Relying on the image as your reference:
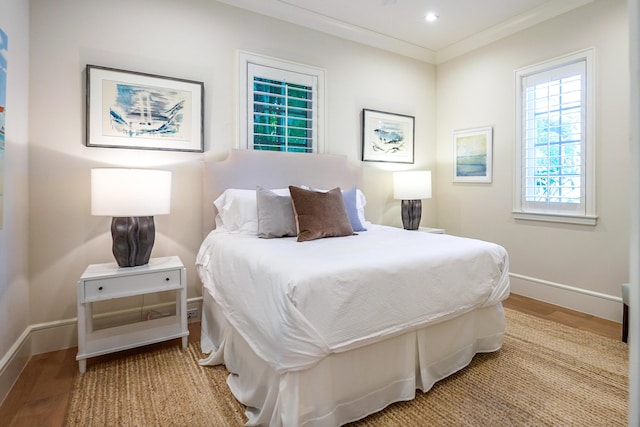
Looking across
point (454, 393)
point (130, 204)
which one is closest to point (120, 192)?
point (130, 204)

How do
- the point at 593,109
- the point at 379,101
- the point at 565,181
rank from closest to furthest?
the point at 593,109, the point at 565,181, the point at 379,101

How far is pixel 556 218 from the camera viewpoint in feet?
11.0

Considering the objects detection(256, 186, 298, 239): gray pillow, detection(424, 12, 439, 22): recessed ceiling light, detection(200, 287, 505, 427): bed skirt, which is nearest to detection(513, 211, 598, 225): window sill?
detection(200, 287, 505, 427): bed skirt

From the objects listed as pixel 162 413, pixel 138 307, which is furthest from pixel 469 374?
pixel 138 307

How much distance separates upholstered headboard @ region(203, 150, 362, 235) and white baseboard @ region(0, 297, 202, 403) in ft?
3.13

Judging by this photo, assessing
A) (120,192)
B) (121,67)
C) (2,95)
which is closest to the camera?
(2,95)

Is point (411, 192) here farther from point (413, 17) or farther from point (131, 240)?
point (131, 240)

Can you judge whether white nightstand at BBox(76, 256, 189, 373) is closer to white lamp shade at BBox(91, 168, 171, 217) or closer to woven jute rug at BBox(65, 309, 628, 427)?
woven jute rug at BBox(65, 309, 628, 427)

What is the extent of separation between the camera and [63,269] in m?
2.54

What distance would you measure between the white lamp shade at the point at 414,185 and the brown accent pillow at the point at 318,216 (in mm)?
1456

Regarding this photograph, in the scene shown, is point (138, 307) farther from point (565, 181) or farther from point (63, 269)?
point (565, 181)

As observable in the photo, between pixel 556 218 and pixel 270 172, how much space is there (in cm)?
278

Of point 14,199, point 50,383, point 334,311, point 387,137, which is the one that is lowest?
point 50,383

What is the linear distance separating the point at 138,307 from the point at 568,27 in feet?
14.8
